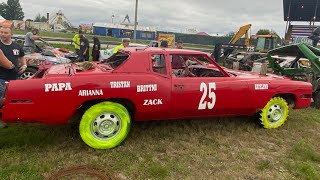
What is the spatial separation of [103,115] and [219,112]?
6.21ft

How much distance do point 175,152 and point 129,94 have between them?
1.06m

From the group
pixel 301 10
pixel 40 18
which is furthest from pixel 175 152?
pixel 40 18

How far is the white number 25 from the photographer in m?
4.59

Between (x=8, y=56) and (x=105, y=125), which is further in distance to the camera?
(x=8, y=56)

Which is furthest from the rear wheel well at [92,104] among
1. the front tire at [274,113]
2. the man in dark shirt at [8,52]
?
the front tire at [274,113]

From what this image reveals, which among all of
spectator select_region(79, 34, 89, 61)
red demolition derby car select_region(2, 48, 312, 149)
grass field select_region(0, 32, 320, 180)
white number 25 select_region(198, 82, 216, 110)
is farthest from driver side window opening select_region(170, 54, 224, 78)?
spectator select_region(79, 34, 89, 61)

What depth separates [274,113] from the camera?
5.44 m

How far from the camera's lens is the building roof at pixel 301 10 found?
32344 mm

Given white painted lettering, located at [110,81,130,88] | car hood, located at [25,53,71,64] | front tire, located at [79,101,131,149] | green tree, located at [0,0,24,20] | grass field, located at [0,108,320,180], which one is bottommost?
grass field, located at [0,108,320,180]

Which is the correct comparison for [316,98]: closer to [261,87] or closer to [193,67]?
[261,87]

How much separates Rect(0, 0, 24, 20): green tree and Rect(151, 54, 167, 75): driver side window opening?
82.2 meters

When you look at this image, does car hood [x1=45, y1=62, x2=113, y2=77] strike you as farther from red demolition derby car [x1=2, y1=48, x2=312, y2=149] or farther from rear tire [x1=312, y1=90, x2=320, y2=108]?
rear tire [x1=312, y1=90, x2=320, y2=108]

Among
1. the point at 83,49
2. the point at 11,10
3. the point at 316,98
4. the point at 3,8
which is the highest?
the point at 3,8

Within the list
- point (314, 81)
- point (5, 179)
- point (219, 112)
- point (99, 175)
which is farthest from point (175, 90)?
point (314, 81)
